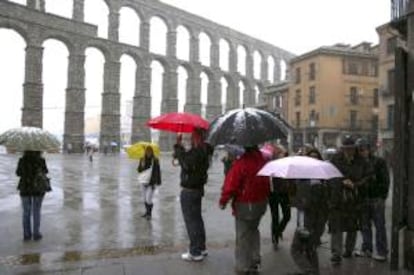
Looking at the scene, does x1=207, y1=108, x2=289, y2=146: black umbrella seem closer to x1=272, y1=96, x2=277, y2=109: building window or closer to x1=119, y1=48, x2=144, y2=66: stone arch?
x1=272, y1=96, x2=277, y2=109: building window

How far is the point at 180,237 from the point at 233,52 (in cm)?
7065

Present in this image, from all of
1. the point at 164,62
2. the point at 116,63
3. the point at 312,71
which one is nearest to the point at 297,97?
the point at 312,71

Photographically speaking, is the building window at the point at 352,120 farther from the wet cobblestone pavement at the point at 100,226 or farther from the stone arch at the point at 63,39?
the wet cobblestone pavement at the point at 100,226

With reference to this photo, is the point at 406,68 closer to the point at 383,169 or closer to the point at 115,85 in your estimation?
the point at 383,169

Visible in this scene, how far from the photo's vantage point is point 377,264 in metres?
6.93

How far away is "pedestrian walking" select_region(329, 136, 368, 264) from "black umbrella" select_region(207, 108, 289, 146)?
3.66ft

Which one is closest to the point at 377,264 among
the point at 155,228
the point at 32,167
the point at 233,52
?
the point at 155,228

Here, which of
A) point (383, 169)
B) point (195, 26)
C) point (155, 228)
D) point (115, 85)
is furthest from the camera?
point (195, 26)

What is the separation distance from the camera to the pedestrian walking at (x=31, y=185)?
8414mm

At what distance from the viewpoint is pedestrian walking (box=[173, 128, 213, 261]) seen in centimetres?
676

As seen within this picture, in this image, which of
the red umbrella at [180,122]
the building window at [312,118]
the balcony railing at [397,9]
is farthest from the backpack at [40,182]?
the building window at [312,118]

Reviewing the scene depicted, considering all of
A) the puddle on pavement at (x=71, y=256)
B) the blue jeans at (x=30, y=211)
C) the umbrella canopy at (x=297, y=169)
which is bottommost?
the puddle on pavement at (x=71, y=256)

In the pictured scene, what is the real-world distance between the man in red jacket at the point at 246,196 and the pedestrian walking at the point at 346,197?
1137mm

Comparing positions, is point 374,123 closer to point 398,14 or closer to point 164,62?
point 164,62
